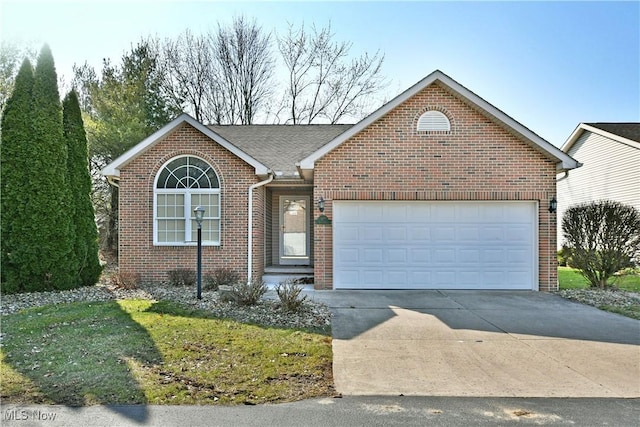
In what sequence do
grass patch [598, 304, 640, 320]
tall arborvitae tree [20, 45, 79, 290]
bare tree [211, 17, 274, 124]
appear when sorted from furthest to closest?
1. bare tree [211, 17, 274, 124]
2. tall arborvitae tree [20, 45, 79, 290]
3. grass patch [598, 304, 640, 320]

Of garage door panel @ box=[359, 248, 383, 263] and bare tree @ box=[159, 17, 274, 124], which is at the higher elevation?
bare tree @ box=[159, 17, 274, 124]

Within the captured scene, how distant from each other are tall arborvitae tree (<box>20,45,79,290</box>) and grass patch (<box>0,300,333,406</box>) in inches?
116

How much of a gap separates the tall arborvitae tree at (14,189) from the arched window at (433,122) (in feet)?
31.3

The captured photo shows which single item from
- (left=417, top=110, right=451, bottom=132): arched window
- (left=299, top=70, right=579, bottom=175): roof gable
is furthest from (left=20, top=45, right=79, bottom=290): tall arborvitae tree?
(left=417, top=110, right=451, bottom=132): arched window

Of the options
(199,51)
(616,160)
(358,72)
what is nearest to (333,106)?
(358,72)

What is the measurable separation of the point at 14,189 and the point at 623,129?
916 inches

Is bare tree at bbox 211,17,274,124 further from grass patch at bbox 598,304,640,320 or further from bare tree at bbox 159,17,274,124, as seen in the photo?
grass patch at bbox 598,304,640,320

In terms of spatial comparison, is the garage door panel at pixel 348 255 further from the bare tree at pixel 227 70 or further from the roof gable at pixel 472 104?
the bare tree at pixel 227 70

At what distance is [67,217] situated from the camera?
36.1ft

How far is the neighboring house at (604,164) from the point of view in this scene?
18641 mm

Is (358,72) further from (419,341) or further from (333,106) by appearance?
(419,341)

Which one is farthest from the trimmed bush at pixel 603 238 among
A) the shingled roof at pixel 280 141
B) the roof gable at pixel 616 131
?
the roof gable at pixel 616 131

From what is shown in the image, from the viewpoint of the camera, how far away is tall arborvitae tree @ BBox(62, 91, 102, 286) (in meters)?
11.4

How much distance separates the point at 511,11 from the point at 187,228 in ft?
32.8
